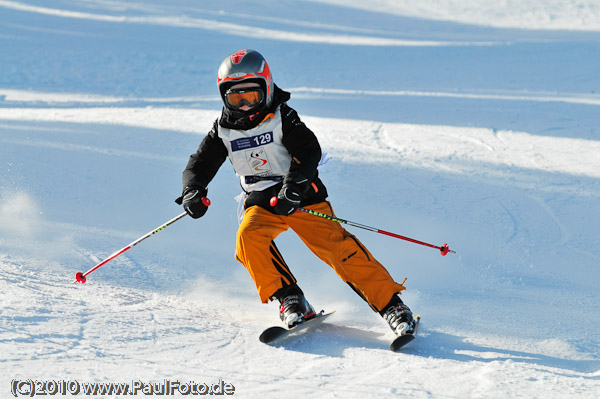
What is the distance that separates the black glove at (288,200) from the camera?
11.6 feet

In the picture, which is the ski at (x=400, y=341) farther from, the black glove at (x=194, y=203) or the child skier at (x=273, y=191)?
the black glove at (x=194, y=203)

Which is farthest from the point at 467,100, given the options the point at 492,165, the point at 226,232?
the point at 226,232

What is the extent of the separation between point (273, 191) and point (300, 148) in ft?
1.06

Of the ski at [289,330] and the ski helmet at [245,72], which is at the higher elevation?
the ski helmet at [245,72]

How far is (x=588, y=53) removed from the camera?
1302cm

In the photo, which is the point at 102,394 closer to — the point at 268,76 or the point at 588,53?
the point at 268,76

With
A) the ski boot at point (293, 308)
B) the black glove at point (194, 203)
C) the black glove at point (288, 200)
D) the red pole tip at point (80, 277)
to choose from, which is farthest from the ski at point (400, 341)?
the red pole tip at point (80, 277)

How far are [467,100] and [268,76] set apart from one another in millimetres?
6599

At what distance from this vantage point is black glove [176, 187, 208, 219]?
3.67 m

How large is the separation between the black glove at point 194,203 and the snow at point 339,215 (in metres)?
0.61

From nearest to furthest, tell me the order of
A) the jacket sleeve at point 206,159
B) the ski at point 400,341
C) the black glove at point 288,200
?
the ski at point 400,341 → the black glove at point 288,200 → the jacket sleeve at point 206,159

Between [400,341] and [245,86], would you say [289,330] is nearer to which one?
[400,341]

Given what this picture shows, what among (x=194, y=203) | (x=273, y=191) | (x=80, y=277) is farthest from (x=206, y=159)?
(x=80, y=277)

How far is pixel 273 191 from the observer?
12.6ft
